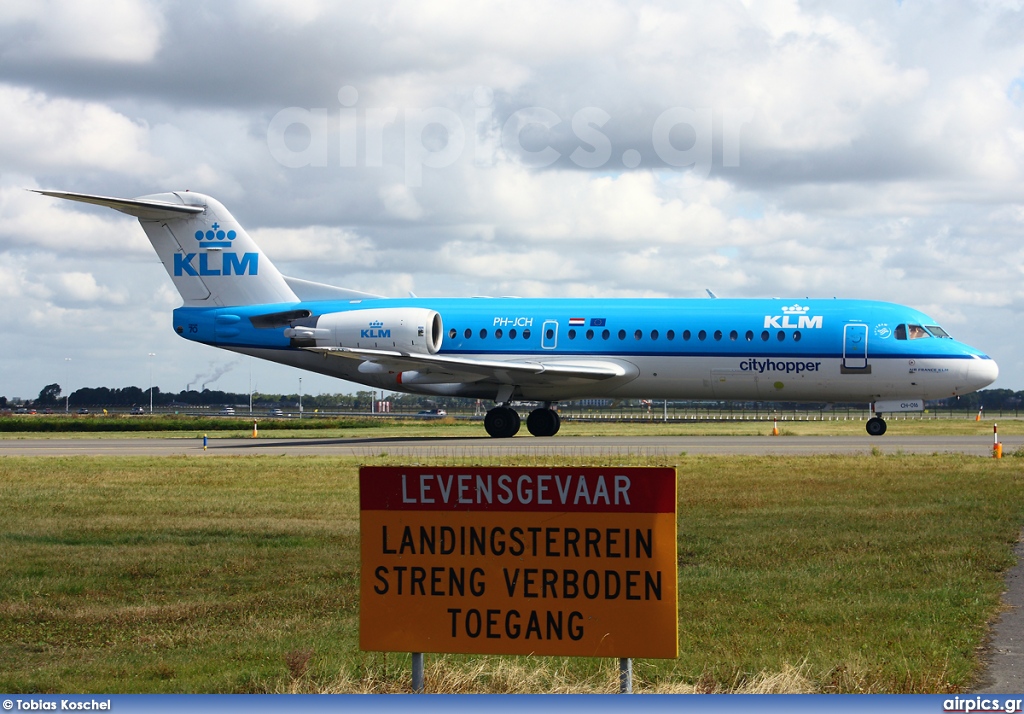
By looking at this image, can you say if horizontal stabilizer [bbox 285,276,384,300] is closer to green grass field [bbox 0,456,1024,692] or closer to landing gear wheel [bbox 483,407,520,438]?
landing gear wheel [bbox 483,407,520,438]

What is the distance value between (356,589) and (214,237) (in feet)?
83.1

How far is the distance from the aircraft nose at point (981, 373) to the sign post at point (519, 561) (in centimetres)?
2623

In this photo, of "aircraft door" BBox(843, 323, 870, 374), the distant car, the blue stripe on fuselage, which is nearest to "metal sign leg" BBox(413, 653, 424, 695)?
the blue stripe on fuselage

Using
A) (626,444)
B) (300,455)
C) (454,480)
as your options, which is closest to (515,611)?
(454,480)

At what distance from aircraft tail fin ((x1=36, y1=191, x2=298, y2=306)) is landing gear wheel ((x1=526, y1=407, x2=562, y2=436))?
8.41 m

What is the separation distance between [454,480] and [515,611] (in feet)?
2.46

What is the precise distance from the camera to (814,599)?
371 inches

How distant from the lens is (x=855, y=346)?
29.5 meters

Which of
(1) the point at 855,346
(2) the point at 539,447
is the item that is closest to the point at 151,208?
(2) the point at 539,447

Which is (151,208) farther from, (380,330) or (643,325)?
(643,325)

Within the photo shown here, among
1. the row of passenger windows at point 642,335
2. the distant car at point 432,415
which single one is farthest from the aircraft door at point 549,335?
the distant car at point 432,415

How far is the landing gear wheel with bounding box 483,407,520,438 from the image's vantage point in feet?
106

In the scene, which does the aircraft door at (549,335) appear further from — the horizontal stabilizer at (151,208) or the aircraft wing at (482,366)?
the horizontal stabilizer at (151,208)

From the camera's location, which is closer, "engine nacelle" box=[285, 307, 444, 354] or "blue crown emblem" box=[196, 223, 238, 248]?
"engine nacelle" box=[285, 307, 444, 354]
